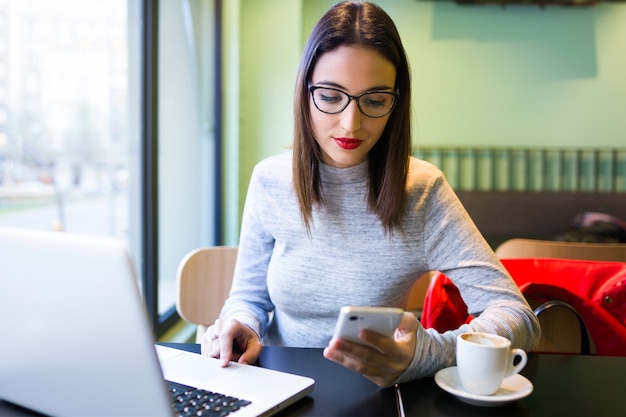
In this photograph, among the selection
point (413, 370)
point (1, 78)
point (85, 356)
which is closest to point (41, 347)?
point (85, 356)

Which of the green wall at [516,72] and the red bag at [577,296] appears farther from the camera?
the green wall at [516,72]

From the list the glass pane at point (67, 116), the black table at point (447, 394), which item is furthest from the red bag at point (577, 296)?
the glass pane at point (67, 116)

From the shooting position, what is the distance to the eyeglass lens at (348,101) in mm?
1116

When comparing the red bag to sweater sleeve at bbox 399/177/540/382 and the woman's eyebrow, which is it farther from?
the woman's eyebrow

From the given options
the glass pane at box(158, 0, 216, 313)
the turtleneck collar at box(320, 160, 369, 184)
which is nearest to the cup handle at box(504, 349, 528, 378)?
the turtleneck collar at box(320, 160, 369, 184)

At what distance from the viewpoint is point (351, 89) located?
111 cm

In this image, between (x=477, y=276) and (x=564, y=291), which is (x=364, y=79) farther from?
(x=564, y=291)

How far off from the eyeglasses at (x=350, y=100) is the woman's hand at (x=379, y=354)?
417 mm

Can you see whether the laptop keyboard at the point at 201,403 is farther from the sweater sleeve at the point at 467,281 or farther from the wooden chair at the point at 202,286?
the wooden chair at the point at 202,286

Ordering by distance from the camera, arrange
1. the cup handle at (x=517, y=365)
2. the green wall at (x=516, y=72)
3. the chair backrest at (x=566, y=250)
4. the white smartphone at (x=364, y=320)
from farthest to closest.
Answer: the green wall at (x=516, y=72)
the chair backrest at (x=566, y=250)
the cup handle at (x=517, y=365)
the white smartphone at (x=364, y=320)

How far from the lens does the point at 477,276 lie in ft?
3.67

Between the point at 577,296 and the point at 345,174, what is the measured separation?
0.49 m

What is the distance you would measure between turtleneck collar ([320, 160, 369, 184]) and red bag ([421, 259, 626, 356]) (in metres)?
0.25

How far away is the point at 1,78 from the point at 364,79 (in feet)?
3.33
